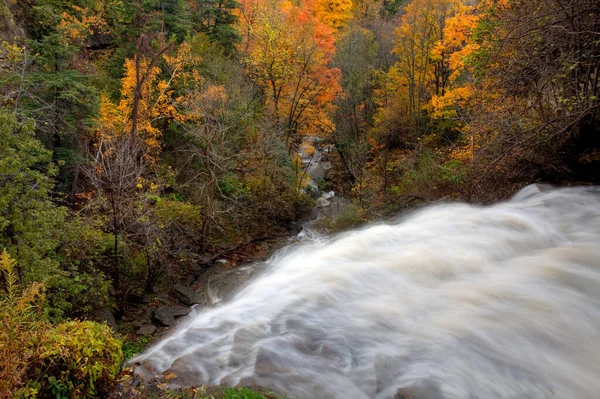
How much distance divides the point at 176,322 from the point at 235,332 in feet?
21.6

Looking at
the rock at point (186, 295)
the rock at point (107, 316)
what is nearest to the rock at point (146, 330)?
the rock at point (107, 316)

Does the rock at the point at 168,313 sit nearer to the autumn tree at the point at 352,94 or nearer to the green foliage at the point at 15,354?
the green foliage at the point at 15,354

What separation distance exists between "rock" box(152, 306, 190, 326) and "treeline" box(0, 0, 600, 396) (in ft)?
4.23

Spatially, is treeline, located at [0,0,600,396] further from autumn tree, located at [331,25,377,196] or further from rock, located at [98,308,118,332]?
rock, located at [98,308,118,332]

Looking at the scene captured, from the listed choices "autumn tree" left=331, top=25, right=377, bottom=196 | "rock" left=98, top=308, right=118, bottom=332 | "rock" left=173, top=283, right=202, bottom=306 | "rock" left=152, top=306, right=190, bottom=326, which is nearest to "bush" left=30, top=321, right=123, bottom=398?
"rock" left=98, top=308, right=118, bottom=332

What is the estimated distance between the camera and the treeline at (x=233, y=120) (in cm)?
852

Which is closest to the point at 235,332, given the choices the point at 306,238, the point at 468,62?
the point at 468,62

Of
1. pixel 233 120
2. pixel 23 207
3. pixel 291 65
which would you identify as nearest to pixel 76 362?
pixel 23 207

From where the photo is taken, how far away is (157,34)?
60.5 feet

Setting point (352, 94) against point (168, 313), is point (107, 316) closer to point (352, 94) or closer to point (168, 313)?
point (168, 313)

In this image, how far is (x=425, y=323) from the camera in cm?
502

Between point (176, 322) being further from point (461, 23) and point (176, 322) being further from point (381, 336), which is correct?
point (461, 23)

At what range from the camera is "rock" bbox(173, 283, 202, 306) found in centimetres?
1235

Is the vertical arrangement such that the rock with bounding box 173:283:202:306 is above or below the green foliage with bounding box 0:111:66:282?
below
